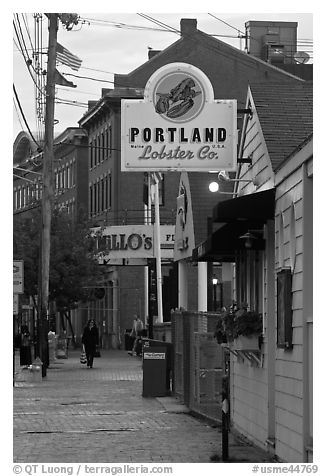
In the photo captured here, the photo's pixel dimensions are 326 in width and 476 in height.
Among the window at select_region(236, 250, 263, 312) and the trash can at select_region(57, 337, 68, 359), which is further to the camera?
the trash can at select_region(57, 337, 68, 359)

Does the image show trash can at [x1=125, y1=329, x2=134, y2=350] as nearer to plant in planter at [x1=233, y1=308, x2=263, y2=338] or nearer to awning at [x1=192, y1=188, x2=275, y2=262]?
awning at [x1=192, y1=188, x2=275, y2=262]

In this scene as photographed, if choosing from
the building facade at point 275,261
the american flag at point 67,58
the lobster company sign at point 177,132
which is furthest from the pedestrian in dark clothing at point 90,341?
the lobster company sign at point 177,132

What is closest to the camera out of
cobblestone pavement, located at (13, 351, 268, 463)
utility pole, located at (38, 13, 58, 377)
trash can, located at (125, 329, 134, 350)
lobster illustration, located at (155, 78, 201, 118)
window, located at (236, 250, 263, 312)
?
cobblestone pavement, located at (13, 351, 268, 463)

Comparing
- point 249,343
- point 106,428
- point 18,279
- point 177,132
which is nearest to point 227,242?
point 249,343

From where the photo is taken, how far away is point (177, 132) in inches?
664

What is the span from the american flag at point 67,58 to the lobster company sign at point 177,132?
56.5 feet

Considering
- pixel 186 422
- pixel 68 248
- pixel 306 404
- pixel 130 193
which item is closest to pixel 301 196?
pixel 306 404

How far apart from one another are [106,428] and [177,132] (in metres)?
4.69

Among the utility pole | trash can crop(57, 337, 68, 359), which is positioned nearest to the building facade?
the utility pole

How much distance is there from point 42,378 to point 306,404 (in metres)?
22.5

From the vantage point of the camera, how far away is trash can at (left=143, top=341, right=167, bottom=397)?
2642cm

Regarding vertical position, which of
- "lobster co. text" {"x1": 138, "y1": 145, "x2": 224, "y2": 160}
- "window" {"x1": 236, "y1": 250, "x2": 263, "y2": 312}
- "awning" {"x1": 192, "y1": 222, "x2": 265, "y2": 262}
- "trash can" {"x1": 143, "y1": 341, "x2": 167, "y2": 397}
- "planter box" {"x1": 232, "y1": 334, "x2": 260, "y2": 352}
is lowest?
"trash can" {"x1": 143, "y1": 341, "x2": 167, "y2": 397}

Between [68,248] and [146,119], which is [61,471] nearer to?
[146,119]

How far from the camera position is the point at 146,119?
55.8 feet
